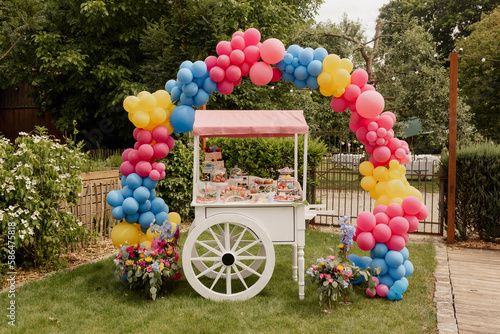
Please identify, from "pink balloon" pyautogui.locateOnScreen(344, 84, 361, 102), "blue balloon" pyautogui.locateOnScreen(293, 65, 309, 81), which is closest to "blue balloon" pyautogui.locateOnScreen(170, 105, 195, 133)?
"blue balloon" pyautogui.locateOnScreen(293, 65, 309, 81)

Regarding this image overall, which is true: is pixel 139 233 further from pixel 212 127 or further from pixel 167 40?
pixel 167 40

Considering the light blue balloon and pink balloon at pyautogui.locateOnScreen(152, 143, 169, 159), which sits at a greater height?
pink balloon at pyautogui.locateOnScreen(152, 143, 169, 159)

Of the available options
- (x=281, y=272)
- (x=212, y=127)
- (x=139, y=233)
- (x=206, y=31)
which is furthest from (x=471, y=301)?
(x=206, y=31)

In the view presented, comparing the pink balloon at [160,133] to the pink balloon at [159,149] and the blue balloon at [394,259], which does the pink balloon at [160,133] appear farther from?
the blue balloon at [394,259]

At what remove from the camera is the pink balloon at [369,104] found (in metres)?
4.16

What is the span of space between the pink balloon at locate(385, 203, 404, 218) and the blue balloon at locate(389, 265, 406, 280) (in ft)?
1.74

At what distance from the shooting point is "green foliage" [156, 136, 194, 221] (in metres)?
7.32

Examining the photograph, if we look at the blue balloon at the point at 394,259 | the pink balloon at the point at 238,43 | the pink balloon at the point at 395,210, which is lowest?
the blue balloon at the point at 394,259

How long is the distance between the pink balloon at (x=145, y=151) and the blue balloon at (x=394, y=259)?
2.77 m

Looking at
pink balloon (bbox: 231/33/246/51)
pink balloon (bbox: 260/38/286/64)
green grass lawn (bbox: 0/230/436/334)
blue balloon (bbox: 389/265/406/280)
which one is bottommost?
green grass lawn (bbox: 0/230/436/334)

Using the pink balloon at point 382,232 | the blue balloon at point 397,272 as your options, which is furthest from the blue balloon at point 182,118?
the blue balloon at point 397,272

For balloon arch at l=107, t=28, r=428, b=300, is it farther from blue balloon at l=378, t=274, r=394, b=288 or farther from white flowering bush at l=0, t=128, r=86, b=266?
white flowering bush at l=0, t=128, r=86, b=266

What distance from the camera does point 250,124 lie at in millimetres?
4215

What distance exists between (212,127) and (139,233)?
1634 mm
